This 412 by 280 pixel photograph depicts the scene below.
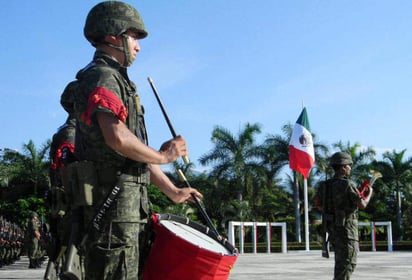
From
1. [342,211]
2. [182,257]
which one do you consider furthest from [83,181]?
[342,211]

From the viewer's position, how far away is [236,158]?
35719 mm

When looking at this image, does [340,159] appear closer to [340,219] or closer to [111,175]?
[340,219]

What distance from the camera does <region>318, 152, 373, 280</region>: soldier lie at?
268 inches

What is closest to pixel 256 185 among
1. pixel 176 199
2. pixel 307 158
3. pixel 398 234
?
pixel 307 158

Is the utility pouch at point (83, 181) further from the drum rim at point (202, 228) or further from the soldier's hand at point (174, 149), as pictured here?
the drum rim at point (202, 228)

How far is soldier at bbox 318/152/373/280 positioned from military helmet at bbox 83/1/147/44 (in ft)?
14.4

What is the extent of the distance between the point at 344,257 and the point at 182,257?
415 centimetres

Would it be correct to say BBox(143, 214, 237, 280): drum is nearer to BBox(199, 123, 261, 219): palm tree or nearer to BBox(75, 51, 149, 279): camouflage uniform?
BBox(75, 51, 149, 279): camouflage uniform

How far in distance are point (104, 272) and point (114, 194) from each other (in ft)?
1.20

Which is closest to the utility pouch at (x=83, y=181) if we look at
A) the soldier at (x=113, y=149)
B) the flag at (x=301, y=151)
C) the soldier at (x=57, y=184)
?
the soldier at (x=113, y=149)

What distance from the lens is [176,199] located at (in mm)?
3402

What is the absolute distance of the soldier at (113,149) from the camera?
9.42 feet

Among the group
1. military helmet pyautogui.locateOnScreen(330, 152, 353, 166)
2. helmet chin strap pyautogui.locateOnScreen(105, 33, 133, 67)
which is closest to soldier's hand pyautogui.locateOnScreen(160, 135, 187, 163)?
helmet chin strap pyautogui.locateOnScreen(105, 33, 133, 67)

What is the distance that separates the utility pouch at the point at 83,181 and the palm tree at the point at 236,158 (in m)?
32.8
